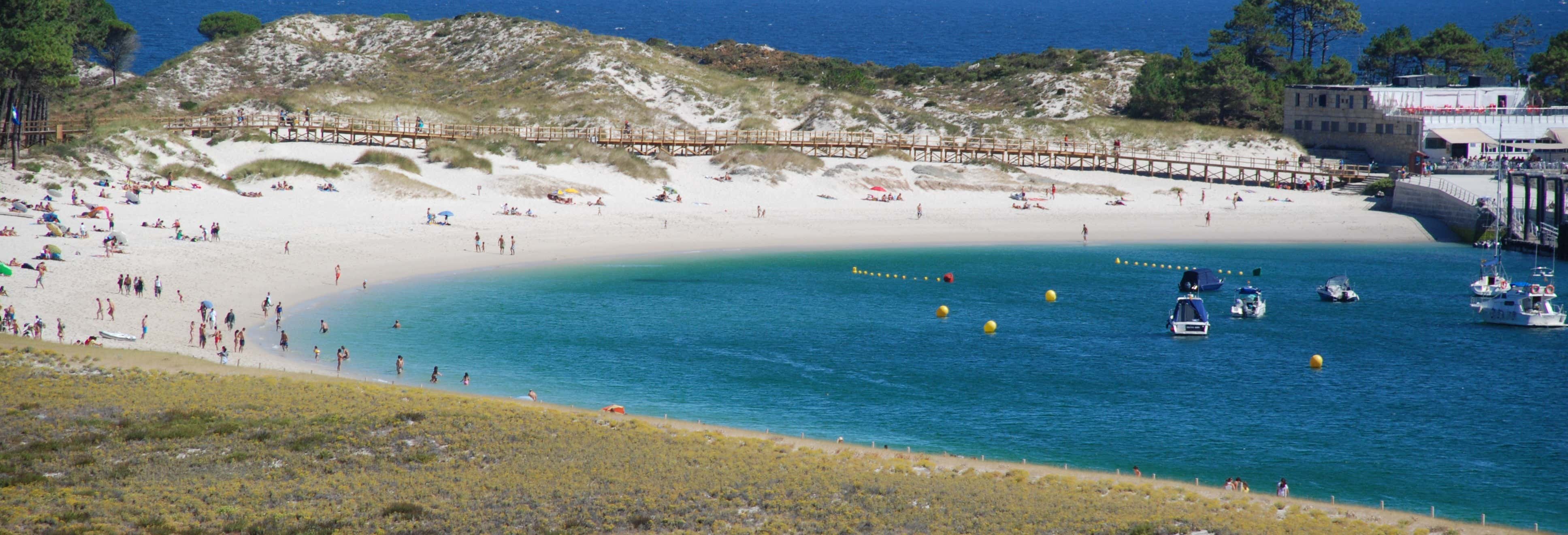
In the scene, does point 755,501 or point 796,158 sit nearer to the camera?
point 755,501

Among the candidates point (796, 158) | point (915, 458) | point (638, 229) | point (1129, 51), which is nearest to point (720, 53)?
point (1129, 51)

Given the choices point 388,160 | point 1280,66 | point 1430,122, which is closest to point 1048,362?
point 388,160

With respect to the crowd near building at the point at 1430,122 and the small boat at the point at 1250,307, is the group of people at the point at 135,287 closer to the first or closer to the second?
the small boat at the point at 1250,307

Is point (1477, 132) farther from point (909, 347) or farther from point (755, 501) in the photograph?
point (755, 501)

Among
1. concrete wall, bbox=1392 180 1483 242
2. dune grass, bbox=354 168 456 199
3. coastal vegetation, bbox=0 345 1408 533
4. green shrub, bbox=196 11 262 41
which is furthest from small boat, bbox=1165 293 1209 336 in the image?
green shrub, bbox=196 11 262 41

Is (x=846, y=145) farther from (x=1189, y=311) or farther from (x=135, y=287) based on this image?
(x=135, y=287)

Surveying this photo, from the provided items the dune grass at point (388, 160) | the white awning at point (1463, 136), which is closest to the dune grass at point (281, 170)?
the dune grass at point (388, 160)
